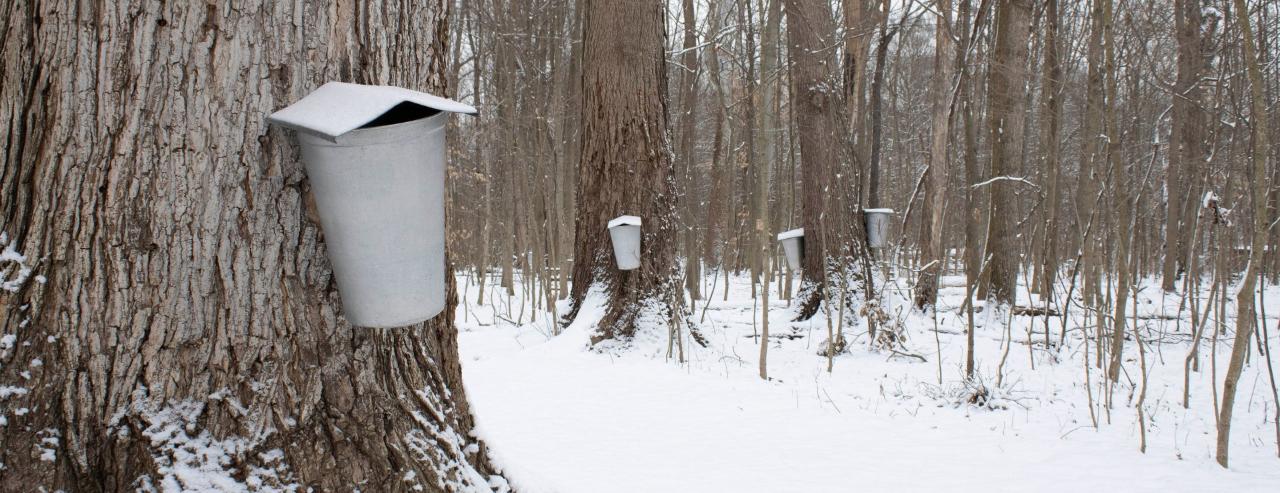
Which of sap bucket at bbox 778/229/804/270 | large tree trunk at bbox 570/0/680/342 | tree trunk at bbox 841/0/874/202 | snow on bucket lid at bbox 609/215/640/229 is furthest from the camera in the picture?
tree trunk at bbox 841/0/874/202

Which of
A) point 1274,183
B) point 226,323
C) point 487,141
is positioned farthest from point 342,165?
point 487,141

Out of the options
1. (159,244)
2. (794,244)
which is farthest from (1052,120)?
(159,244)

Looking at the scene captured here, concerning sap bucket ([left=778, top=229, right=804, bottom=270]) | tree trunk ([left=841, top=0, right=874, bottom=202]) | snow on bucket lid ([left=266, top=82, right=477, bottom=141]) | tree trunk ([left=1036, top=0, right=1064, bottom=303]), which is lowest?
sap bucket ([left=778, top=229, right=804, bottom=270])

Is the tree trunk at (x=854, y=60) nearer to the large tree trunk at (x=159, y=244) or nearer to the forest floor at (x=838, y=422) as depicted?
the forest floor at (x=838, y=422)

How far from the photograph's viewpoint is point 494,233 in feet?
48.8

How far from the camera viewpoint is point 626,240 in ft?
A: 16.2

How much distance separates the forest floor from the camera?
2.58m

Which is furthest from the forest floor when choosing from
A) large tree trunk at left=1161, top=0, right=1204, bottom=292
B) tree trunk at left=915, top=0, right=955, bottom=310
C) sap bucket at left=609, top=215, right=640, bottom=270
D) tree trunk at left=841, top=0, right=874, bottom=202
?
large tree trunk at left=1161, top=0, right=1204, bottom=292

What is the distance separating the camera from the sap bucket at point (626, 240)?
4.89 meters

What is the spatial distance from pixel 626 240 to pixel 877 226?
2554 millimetres

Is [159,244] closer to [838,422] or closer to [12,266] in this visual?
[12,266]

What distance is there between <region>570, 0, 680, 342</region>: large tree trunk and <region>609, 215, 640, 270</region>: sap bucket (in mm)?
136

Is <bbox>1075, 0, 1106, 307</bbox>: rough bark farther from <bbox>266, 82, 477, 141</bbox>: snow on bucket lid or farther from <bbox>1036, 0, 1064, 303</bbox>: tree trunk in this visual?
<bbox>266, 82, 477, 141</bbox>: snow on bucket lid

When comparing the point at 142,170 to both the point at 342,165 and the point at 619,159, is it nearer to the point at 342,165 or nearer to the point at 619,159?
the point at 342,165
